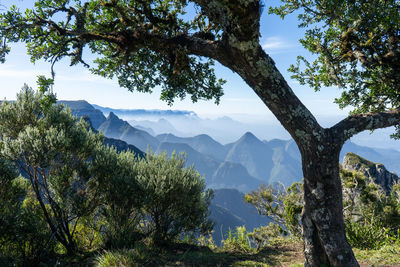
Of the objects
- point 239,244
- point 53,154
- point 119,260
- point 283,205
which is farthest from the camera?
point 283,205

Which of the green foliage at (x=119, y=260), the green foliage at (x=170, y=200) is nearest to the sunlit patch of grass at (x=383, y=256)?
the green foliage at (x=170, y=200)

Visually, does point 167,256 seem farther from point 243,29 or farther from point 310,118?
point 243,29

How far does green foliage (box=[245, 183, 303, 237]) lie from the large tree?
159 inches

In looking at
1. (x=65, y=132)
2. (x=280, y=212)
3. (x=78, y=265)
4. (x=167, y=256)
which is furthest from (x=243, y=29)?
(x=280, y=212)

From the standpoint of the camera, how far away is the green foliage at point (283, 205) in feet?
27.3

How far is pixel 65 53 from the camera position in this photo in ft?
15.6

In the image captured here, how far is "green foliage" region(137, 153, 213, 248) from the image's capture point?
715 centimetres

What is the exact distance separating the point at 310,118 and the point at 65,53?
5275 millimetres

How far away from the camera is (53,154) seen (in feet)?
21.1

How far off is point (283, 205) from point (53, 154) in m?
8.56

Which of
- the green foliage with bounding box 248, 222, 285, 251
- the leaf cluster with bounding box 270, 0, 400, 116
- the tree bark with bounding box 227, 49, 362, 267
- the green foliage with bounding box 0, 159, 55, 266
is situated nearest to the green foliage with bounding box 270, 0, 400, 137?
the leaf cluster with bounding box 270, 0, 400, 116

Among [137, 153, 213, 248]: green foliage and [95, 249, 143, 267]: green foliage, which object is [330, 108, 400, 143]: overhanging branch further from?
[95, 249, 143, 267]: green foliage

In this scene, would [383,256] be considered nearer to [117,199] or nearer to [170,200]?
[170,200]

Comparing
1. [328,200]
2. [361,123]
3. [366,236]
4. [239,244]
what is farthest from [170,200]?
[366,236]
